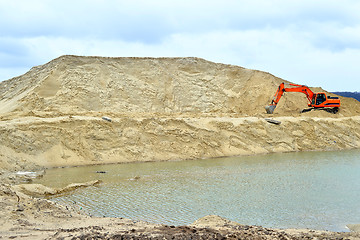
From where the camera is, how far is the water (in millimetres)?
8984

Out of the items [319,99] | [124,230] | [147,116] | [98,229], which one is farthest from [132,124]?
[319,99]

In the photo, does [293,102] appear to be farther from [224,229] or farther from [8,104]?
[224,229]

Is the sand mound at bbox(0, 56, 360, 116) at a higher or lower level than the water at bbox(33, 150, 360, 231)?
higher

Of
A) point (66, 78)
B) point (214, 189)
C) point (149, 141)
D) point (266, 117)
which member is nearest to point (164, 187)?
point (214, 189)

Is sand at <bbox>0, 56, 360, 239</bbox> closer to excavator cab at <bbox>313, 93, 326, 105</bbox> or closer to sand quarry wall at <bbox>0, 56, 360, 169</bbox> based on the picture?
sand quarry wall at <bbox>0, 56, 360, 169</bbox>

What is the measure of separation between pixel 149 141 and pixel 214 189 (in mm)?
9180

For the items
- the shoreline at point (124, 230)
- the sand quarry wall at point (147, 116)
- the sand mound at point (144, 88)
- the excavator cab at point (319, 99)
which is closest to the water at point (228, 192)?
the shoreline at point (124, 230)

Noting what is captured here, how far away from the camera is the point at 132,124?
21.3m

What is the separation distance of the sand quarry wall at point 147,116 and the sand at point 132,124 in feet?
0.23

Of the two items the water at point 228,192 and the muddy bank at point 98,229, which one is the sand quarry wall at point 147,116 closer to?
the water at point 228,192

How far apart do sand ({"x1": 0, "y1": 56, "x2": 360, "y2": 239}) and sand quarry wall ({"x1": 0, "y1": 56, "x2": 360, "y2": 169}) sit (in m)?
0.07

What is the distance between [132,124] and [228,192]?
10915mm

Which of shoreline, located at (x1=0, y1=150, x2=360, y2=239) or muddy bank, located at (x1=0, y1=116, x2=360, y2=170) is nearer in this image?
shoreline, located at (x1=0, y1=150, x2=360, y2=239)

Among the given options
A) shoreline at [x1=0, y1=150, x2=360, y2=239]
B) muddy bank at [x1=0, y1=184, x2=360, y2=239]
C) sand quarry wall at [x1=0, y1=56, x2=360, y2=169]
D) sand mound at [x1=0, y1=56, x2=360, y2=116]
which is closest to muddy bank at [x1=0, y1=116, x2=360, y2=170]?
sand quarry wall at [x1=0, y1=56, x2=360, y2=169]
